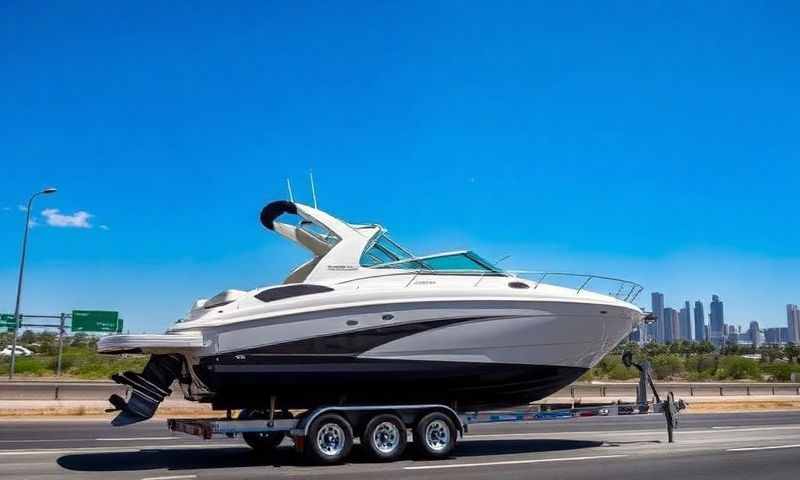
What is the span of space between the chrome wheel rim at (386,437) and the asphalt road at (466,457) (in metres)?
0.31

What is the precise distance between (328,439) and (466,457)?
2.59 meters

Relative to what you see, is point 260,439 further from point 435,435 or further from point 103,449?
point 435,435

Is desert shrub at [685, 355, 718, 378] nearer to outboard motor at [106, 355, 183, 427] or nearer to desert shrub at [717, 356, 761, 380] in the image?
Result: desert shrub at [717, 356, 761, 380]

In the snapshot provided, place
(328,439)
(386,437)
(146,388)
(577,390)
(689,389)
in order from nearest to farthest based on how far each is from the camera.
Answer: (328,439), (146,388), (386,437), (577,390), (689,389)

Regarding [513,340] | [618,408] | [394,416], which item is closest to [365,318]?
[394,416]

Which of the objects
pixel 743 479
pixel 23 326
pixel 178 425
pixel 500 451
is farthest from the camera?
pixel 23 326

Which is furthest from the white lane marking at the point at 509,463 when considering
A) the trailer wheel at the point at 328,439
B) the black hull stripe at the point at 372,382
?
the black hull stripe at the point at 372,382

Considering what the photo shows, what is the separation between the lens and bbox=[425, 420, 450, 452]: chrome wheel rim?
37.6 feet

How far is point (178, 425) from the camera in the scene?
11.1 meters

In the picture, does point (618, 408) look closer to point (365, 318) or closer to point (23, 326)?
point (365, 318)

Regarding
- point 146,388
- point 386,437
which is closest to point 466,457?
point 386,437

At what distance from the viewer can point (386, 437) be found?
1123 centimetres

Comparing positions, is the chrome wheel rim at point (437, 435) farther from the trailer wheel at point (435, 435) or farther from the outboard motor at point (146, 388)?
the outboard motor at point (146, 388)

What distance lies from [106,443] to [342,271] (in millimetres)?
6065
